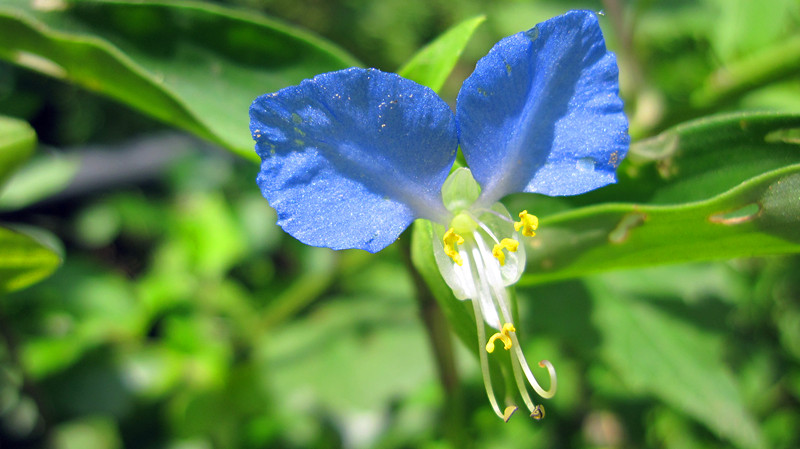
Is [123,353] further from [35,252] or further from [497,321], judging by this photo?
[497,321]

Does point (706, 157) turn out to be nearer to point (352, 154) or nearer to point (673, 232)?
point (673, 232)

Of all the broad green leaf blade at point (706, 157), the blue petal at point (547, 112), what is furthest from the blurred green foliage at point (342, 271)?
the blue petal at point (547, 112)

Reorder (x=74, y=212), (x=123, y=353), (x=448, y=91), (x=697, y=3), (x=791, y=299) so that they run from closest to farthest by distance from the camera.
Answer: (x=123, y=353) → (x=791, y=299) → (x=697, y=3) → (x=74, y=212) → (x=448, y=91)

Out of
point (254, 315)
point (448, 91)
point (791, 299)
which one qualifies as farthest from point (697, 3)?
point (254, 315)

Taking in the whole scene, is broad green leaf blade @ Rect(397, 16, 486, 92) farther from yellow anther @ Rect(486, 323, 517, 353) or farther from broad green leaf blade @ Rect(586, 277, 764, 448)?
broad green leaf blade @ Rect(586, 277, 764, 448)

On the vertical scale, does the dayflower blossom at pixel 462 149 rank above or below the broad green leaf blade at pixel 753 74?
above

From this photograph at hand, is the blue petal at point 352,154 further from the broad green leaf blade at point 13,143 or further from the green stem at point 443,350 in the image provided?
the broad green leaf blade at point 13,143
